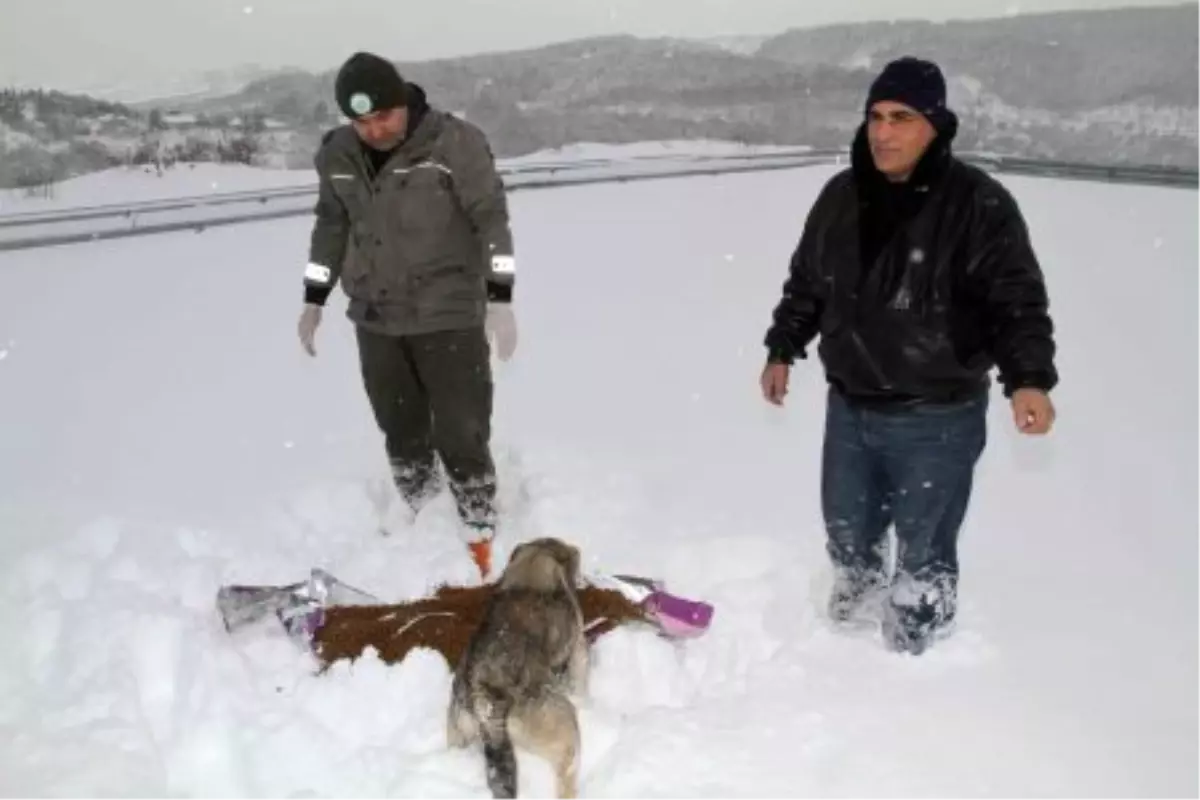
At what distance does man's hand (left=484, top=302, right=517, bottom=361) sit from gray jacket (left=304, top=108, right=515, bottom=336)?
2.0 inches

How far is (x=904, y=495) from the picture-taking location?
365 centimetres

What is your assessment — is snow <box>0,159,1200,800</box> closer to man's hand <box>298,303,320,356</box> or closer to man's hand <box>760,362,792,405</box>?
man's hand <box>760,362,792,405</box>

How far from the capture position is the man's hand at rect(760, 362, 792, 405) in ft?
13.2

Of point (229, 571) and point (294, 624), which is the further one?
point (229, 571)

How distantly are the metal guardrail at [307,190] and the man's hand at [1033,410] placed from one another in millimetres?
13412

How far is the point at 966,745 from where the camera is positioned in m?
3.43

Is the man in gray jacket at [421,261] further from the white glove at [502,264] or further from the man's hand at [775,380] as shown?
the man's hand at [775,380]

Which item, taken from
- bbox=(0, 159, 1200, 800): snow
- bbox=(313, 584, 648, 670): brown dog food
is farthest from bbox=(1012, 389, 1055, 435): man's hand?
bbox=(313, 584, 648, 670): brown dog food

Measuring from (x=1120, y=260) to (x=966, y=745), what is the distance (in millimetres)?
10683

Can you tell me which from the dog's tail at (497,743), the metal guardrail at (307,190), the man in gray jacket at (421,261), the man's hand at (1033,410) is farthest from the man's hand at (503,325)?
the metal guardrail at (307,190)

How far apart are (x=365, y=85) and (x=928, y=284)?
7.88ft

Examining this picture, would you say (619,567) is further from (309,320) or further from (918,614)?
(309,320)

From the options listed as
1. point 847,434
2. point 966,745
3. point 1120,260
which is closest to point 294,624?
point 847,434

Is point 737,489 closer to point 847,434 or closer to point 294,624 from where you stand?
point 847,434
